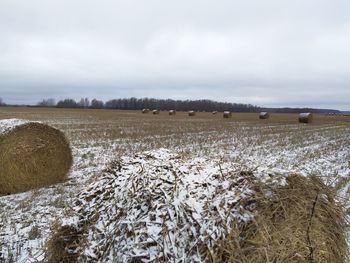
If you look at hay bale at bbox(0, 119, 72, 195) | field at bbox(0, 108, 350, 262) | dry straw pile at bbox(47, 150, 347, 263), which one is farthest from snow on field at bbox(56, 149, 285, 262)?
hay bale at bbox(0, 119, 72, 195)

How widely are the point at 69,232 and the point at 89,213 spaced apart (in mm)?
256

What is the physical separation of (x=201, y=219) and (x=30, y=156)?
267 inches

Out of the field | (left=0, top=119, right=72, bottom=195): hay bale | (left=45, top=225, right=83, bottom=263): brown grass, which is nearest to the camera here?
(left=45, top=225, right=83, bottom=263): brown grass

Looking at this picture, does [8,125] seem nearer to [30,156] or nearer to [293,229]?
[30,156]

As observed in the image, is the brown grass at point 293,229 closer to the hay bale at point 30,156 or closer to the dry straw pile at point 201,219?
the dry straw pile at point 201,219

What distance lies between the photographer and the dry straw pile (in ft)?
9.46

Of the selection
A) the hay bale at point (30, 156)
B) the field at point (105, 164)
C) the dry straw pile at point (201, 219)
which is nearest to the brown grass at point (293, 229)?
the dry straw pile at point (201, 219)

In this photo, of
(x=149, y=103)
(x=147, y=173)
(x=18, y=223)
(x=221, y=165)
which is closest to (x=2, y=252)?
(x=18, y=223)

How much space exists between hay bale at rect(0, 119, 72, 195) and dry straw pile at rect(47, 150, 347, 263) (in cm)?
519

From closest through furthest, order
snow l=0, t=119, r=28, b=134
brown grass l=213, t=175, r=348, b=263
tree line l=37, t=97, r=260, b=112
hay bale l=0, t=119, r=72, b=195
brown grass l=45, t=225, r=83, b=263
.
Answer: brown grass l=213, t=175, r=348, b=263 → brown grass l=45, t=225, r=83, b=263 → hay bale l=0, t=119, r=72, b=195 → snow l=0, t=119, r=28, b=134 → tree line l=37, t=97, r=260, b=112

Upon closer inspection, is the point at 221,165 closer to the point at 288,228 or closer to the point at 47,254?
the point at 288,228

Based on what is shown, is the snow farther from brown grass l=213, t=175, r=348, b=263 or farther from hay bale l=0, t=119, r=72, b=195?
brown grass l=213, t=175, r=348, b=263

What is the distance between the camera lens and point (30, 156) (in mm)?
Result: 8781

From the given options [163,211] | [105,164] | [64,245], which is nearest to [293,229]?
[163,211]
